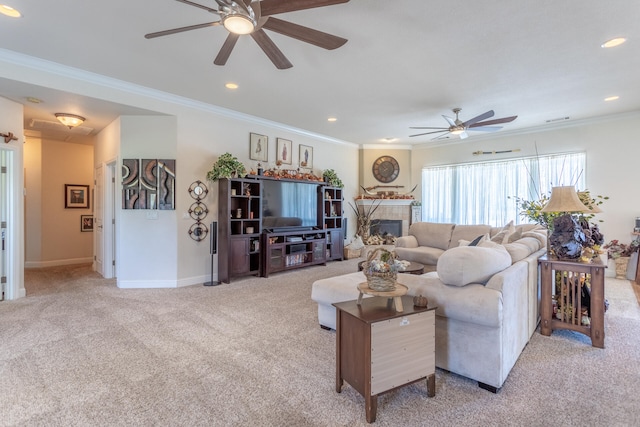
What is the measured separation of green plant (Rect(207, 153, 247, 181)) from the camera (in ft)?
16.3

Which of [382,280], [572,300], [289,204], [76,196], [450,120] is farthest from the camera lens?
[76,196]

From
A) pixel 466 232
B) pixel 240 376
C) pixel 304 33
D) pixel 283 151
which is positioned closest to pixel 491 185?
pixel 466 232

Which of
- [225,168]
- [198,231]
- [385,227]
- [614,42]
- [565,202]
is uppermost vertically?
[614,42]

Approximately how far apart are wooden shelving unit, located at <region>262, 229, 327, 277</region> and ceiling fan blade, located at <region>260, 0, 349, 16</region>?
150 inches

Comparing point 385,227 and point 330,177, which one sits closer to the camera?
point 330,177

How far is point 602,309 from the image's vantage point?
2689mm

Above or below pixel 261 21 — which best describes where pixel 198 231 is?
below

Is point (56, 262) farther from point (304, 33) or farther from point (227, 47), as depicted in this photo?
point (304, 33)

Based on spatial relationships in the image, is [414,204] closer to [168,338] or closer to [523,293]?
[523,293]

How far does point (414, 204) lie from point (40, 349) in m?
7.29

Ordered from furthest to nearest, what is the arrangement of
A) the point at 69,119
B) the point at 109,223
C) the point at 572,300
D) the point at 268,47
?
the point at 109,223 < the point at 69,119 < the point at 572,300 < the point at 268,47

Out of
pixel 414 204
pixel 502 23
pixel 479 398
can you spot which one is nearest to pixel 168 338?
pixel 479 398

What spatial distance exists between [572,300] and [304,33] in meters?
3.37

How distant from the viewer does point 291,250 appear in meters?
5.90
